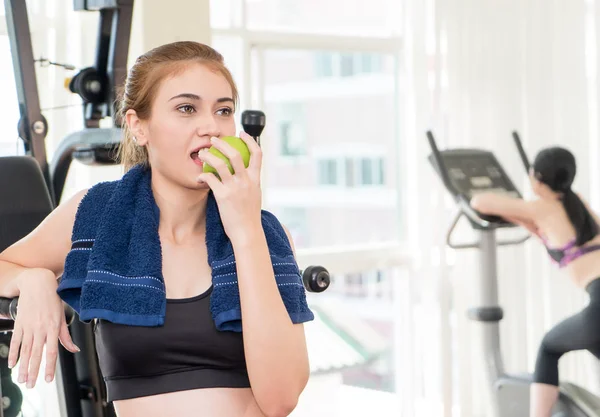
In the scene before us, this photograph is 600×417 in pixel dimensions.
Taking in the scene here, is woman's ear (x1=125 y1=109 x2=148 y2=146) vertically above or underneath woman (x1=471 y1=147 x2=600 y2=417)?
above

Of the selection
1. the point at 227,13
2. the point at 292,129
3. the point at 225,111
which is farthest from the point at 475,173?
the point at 225,111

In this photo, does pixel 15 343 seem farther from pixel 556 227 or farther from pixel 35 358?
pixel 556 227

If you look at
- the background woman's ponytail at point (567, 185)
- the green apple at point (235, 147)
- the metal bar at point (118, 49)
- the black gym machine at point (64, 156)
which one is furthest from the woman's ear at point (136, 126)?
the background woman's ponytail at point (567, 185)

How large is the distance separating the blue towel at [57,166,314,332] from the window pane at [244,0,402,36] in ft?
7.02

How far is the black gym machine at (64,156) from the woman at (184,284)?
436 millimetres

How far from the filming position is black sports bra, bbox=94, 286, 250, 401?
145 cm

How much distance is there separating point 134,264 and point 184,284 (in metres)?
0.10

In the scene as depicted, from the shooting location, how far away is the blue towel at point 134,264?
1.45 meters

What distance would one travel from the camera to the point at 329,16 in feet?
13.2

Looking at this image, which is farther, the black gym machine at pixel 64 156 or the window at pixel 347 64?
the window at pixel 347 64

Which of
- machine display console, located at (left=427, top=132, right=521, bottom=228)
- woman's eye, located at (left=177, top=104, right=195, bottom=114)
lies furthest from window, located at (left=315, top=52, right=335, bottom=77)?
woman's eye, located at (left=177, top=104, right=195, bottom=114)

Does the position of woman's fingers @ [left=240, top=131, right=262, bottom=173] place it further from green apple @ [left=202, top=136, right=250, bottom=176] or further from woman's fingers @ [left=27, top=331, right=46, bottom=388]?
A: woman's fingers @ [left=27, top=331, right=46, bottom=388]

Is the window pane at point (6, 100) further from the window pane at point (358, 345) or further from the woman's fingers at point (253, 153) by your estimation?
the woman's fingers at point (253, 153)

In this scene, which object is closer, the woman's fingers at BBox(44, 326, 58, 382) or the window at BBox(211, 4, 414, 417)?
the woman's fingers at BBox(44, 326, 58, 382)
